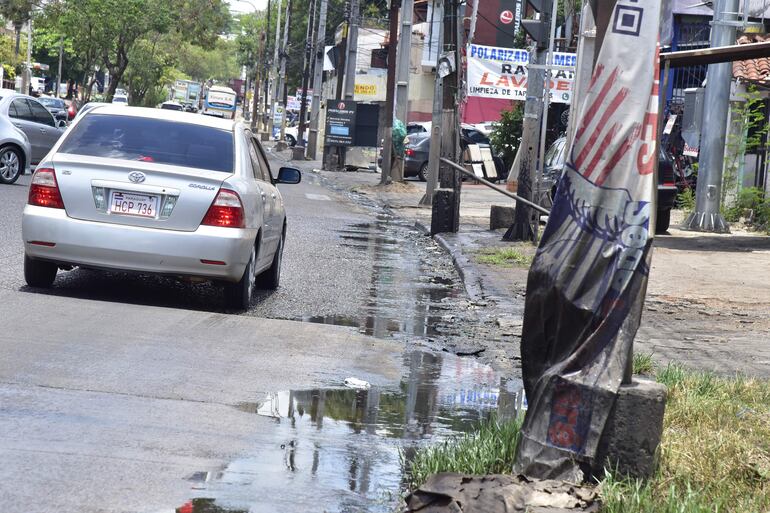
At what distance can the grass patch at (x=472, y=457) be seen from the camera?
503 cm

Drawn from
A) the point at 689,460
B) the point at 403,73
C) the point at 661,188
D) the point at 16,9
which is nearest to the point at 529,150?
the point at 661,188

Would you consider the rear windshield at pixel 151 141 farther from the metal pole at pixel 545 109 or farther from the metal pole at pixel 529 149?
the metal pole at pixel 529 149

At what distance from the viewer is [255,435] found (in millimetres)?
5793

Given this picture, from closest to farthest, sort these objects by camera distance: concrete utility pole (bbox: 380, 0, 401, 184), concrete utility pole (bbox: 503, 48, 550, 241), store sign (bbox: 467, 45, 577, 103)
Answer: concrete utility pole (bbox: 503, 48, 550, 241)
store sign (bbox: 467, 45, 577, 103)
concrete utility pole (bbox: 380, 0, 401, 184)

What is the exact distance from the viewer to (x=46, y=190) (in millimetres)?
9625

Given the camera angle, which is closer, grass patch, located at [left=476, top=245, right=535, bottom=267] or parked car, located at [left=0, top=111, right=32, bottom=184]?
grass patch, located at [left=476, top=245, right=535, bottom=267]

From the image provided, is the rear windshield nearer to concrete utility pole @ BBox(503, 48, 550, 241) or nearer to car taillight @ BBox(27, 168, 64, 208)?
car taillight @ BBox(27, 168, 64, 208)

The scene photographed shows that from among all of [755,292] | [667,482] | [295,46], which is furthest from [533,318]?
[295,46]

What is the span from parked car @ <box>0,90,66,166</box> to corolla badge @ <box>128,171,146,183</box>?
14898 mm

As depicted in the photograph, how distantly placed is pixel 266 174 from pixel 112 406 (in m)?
5.69

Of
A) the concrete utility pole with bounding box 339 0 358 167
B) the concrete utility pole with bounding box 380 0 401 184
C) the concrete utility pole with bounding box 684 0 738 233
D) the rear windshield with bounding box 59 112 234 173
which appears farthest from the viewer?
the concrete utility pole with bounding box 339 0 358 167

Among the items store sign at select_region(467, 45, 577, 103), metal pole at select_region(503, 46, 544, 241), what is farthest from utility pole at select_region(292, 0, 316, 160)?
metal pole at select_region(503, 46, 544, 241)

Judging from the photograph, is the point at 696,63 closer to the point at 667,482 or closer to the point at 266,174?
the point at 266,174

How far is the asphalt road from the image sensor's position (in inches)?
193
